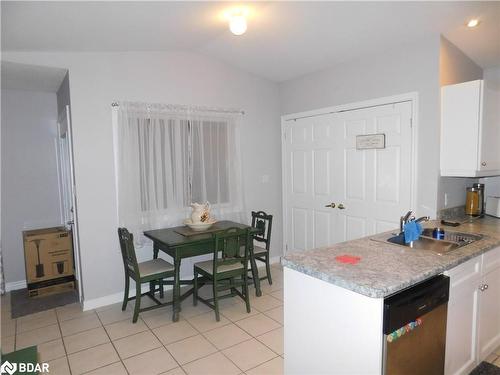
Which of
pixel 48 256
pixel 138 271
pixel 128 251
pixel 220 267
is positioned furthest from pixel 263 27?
pixel 48 256

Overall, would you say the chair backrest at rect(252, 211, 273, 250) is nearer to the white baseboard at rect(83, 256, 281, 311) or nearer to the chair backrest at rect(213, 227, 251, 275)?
the chair backrest at rect(213, 227, 251, 275)

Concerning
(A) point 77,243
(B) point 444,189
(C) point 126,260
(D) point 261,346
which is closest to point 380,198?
(B) point 444,189

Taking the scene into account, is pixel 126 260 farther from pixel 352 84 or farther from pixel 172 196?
pixel 352 84

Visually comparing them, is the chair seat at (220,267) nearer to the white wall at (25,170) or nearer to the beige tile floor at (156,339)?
the beige tile floor at (156,339)

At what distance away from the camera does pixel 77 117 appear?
3.31 metres

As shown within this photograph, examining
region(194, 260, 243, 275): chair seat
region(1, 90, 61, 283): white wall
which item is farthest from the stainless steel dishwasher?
region(1, 90, 61, 283): white wall

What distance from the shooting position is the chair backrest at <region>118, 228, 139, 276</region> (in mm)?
3031

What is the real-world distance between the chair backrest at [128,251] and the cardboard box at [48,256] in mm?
1083

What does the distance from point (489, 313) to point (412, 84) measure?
6.71ft

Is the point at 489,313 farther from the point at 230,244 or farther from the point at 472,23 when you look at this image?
the point at 472,23

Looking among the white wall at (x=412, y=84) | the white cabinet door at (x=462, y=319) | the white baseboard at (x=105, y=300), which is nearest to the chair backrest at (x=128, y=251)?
the white baseboard at (x=105, y=300)

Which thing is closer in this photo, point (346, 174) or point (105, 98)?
point (105, 98)

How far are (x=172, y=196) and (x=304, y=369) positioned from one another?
2432 millimetres

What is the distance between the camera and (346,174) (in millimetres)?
3902
